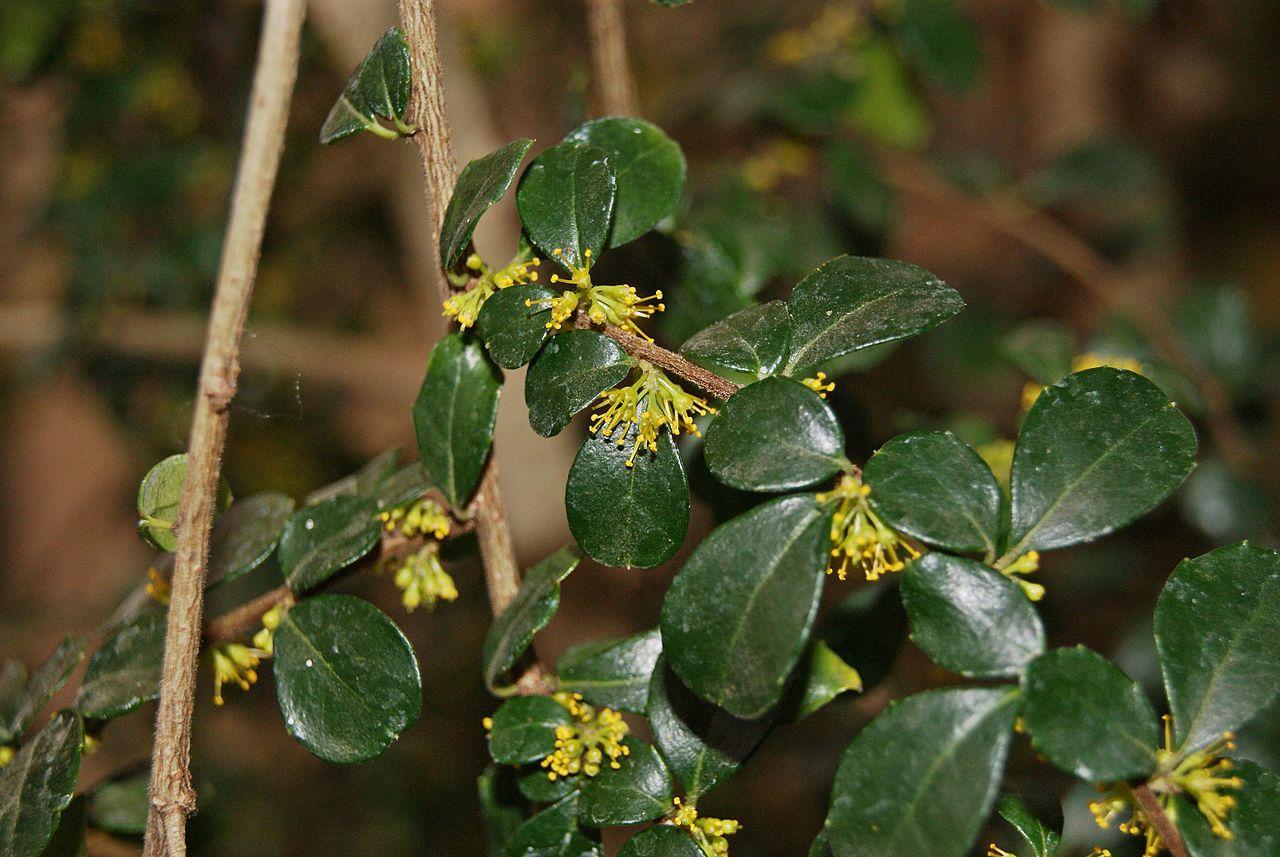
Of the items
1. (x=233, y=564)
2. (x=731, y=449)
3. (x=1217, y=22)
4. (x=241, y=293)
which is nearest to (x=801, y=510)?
(x=731, y=449)

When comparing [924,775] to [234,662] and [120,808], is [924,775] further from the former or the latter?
[120,808]

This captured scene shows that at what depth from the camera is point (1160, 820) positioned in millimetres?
656

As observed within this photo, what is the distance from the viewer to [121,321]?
7.38 ft

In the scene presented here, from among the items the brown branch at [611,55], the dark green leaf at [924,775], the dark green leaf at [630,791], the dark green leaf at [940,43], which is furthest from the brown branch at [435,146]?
the dark green leaf at [940,43]

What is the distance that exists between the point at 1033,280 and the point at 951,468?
3.00 meters

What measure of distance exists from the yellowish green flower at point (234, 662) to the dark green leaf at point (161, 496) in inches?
5.6

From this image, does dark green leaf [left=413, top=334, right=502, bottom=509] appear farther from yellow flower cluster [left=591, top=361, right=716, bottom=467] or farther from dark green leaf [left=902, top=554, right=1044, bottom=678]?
dark green leaf [left=902, top=554, right=1044, bottom=678]

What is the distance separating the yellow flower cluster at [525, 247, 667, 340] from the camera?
76cm

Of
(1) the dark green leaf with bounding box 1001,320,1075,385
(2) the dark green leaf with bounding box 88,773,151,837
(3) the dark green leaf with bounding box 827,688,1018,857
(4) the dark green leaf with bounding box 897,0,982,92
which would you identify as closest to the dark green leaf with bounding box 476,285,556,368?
(3) the dark green leaf with bounding box 827,688,1018,857

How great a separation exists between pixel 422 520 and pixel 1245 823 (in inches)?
25.4

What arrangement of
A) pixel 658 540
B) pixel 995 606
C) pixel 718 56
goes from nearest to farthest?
1. pixel 995 606
2. pixel 658 540
3. pixel 718 56

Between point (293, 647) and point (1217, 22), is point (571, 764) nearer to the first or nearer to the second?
point (293, 647)

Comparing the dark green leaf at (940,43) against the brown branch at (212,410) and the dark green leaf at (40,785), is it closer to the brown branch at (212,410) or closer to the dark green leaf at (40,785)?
the brown branch at (212,410)

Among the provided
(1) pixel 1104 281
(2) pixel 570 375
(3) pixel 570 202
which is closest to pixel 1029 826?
(2) pixel 570 375
